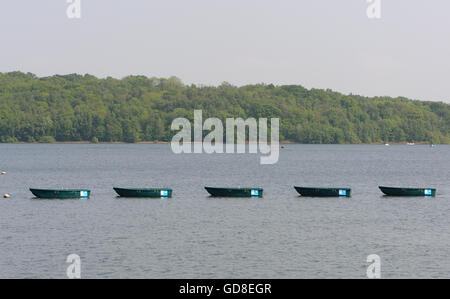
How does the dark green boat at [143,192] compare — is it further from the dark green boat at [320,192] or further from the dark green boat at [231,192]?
the dark green boat at [320,192]

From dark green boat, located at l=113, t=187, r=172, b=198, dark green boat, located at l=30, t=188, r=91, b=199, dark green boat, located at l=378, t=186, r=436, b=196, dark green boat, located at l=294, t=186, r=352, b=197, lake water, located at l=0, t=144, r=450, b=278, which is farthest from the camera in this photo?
dark green boat, located at l=378, t=186, r=436, b=196

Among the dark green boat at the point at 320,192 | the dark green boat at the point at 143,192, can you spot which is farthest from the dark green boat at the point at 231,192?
the dark green boat at the point at 143,192

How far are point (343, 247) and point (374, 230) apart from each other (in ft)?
39.7

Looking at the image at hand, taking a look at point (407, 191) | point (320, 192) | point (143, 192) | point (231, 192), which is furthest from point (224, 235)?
point (407, 191)

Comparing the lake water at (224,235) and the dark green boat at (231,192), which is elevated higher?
the dark green boat at (231,192)

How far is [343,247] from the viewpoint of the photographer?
210 feet

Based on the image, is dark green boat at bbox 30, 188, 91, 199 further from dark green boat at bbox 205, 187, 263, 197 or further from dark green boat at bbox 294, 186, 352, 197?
dark green boat at bbox 294, 186, 352, 197

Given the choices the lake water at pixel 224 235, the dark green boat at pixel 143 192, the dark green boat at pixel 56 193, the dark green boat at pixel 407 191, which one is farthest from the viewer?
the dark green boat at pixel 407 191

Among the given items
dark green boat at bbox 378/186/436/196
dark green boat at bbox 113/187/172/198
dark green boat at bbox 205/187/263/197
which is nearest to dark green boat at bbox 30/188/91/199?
dark green boat at bbox 113/187/172/198

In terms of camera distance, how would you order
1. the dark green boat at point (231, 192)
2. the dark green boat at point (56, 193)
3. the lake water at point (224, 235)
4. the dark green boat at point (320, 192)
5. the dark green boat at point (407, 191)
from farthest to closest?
the dark green boat at point (407, 191) → the dark green boat at point (320, 192) → the dark green boat at point (231, 192) → the dark green boat at point (56, 193) → the lake water at point (224, 235)

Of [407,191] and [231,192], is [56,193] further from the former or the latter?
[407,191]

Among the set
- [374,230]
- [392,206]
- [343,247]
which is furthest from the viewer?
[392,206]

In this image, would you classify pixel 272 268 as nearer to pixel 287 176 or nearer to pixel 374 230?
pixel 374 230

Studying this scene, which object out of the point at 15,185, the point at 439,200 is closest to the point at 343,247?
the point at 439,200
